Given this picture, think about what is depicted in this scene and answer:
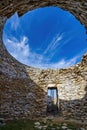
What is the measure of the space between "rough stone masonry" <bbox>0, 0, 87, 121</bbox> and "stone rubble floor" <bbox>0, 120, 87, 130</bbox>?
1102mm

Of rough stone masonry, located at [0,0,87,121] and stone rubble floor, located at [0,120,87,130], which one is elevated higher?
rough stone masonry, located at [0,0,87,121]

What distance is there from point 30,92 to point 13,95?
1.12 meters

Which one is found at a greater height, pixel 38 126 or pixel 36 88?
pixel 36 88

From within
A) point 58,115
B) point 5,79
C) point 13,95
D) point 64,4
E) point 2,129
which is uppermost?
point 64,4

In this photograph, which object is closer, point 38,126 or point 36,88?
point 38,126

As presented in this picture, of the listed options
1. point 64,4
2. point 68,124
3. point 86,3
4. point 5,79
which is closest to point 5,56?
point 5,79

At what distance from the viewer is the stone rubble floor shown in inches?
347

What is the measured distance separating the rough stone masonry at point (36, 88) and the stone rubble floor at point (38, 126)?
110 cm

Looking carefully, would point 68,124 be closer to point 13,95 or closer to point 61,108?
point 61,108

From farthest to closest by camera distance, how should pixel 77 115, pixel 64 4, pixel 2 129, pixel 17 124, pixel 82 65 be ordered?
1. pixel 82 65
2. pixel 77 115
3. pixel 17 124
4. pixel 2 129
5. pixel 64 4

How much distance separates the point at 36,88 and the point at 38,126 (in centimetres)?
328

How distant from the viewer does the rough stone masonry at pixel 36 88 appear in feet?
36.4

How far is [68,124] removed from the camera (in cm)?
977

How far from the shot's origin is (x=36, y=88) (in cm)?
1211
